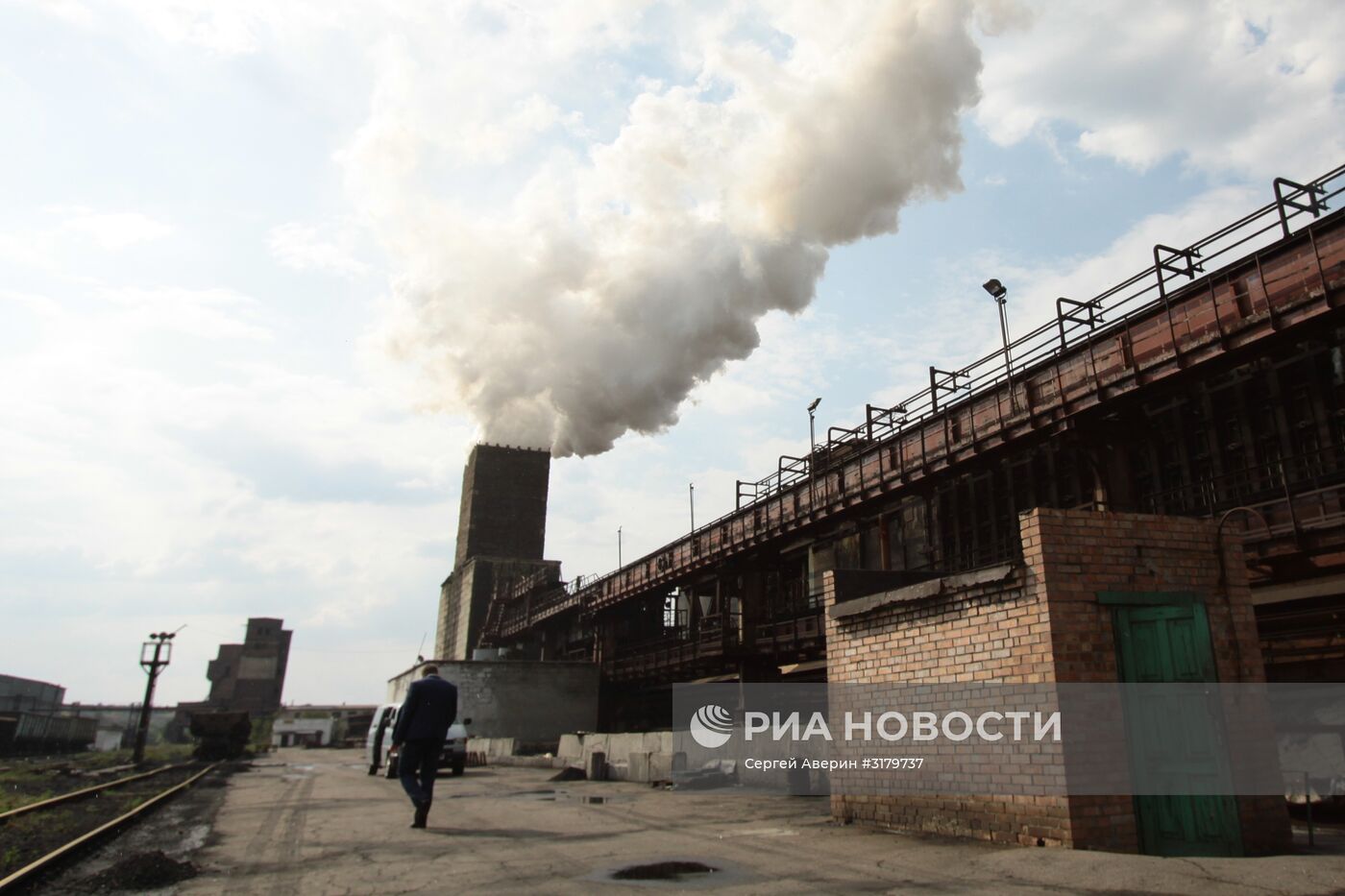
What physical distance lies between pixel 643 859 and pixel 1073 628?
356cm

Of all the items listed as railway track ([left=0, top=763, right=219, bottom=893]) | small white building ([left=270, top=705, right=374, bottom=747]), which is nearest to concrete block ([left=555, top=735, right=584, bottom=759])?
railway track ([left=0, top=763, right=219, bottom=893])

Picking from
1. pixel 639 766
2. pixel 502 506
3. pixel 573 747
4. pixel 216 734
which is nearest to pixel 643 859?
pixel 639 766

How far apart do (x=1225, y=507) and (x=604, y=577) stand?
2573 cm

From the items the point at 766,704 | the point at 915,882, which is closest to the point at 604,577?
the point at 766,704

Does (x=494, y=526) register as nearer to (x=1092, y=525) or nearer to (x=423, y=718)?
(x=423, y=718)

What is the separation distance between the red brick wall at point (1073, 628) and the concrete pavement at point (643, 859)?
355mm

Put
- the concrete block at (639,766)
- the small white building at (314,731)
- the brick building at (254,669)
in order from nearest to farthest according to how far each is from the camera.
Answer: the concrete block at (639,766) < the small white building at (314,731) < the brick building at (254,669)

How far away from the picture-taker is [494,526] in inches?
2110

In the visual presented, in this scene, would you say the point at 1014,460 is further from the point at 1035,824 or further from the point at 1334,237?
the point at 1035,824

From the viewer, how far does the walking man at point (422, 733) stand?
24.6 feet

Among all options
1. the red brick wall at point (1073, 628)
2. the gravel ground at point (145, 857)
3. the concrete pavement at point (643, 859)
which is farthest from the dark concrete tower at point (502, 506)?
the red brick wall at point (1073, 628)

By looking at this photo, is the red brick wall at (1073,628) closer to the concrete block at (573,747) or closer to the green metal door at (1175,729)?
the green metal door at (1175,729)

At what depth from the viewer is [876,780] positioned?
752cm

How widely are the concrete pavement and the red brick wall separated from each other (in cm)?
35
